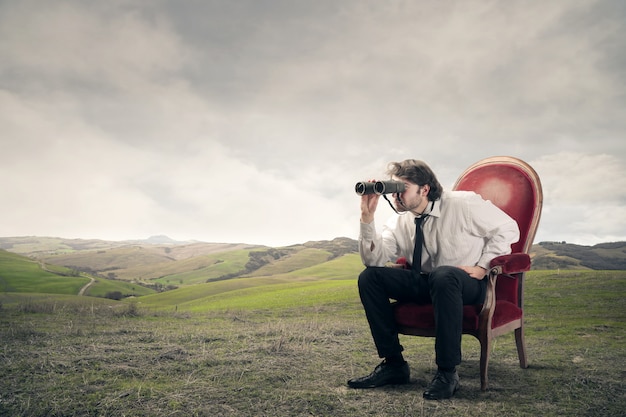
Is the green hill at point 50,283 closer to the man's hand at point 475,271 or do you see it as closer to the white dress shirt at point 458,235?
the white dress shirt at point 458,235

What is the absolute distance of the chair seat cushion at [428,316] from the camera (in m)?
3.26

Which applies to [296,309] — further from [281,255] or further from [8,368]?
[281,255]

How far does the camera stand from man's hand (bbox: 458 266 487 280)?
10.7 ft

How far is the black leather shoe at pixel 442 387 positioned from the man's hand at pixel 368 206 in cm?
127

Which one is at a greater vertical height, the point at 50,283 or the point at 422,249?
the point at 422,249

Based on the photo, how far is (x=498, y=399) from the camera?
9.52 ft

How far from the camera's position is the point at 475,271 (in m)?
3.27

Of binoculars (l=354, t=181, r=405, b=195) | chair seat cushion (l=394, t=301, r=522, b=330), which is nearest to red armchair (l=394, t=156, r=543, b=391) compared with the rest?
chair seat cushion (l=394, t=301, r=522, b=330)

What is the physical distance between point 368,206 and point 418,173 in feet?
1.70

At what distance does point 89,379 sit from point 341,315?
7521 millimetres

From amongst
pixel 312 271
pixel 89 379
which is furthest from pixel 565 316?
pixel 312 271

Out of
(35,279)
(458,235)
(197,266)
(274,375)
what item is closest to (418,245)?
(458,235)

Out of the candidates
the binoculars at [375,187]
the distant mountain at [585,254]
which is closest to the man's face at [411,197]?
the binoculars at [375,187]

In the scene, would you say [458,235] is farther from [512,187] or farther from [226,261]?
[226,261]
